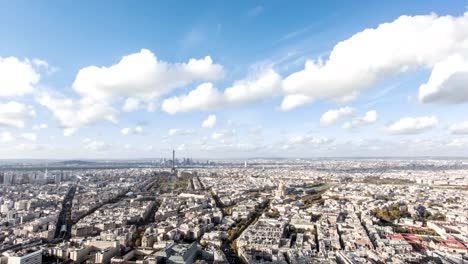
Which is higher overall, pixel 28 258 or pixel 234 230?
pixel 28 258

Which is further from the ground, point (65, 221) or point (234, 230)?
point (65, 221)

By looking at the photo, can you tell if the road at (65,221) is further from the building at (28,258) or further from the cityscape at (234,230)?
the building at (28,258)

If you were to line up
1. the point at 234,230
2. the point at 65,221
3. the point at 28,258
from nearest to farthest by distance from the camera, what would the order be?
the point at 28,258, the point at 234,230, the point at 65,221

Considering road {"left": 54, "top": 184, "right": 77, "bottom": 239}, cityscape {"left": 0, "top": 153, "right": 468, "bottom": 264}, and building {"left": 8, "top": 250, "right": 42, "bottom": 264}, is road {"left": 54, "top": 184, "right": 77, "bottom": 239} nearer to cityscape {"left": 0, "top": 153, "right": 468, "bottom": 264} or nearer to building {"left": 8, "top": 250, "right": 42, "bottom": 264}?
cityscape {"left": 0, "top": 153, "right": 468, "bottom": 264}

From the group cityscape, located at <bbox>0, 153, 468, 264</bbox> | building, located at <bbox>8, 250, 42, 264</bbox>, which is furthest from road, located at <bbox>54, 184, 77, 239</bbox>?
building, located at <bbox>8, 250, 42, 264</bbox>

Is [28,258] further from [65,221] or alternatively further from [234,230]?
[234,230]

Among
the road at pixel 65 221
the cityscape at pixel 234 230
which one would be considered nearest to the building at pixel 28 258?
the cityscape at pixel 234 230

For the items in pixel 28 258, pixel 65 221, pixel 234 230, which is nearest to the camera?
pixel 28 258

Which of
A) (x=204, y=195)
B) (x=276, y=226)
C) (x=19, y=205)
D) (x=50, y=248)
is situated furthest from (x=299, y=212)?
(x=19, y=205)

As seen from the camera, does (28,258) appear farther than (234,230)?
No

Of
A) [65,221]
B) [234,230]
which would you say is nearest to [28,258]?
[65,221]

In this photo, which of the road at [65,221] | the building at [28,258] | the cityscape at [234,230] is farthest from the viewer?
the road at [65,221]
